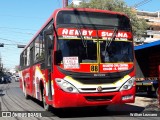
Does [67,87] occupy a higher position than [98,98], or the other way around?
[67,87]

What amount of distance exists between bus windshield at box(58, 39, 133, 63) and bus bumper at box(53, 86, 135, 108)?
1.06m

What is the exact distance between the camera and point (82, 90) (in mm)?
10859

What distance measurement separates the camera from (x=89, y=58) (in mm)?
11133

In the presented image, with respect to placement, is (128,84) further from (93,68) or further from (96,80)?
(93,68)

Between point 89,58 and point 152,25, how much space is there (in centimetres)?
9326

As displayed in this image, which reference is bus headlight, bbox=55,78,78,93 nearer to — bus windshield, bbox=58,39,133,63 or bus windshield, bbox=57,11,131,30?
bus windshield, bbox=58,39,133,63

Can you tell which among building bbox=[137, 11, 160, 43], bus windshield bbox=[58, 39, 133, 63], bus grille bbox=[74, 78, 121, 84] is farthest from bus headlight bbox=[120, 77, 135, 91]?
building bbox=[137, 11, 160, 43]

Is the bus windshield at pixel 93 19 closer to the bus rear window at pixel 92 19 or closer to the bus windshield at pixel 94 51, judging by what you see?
the bus rear window at pixel 92 19

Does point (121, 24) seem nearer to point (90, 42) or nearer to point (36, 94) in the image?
point (90, 42)

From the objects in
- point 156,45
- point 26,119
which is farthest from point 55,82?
point 156,45

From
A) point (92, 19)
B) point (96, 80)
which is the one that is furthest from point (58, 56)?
point (92, 19)

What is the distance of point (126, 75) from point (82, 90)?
1.61 metres

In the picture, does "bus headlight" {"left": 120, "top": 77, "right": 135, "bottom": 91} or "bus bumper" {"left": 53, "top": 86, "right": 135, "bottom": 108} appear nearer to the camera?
"bus bumper" {"left": 53, "top": 86, "right": 135, "bottom": 108}

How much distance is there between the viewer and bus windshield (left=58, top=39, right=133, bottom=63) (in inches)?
434
